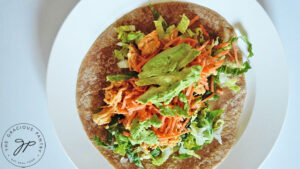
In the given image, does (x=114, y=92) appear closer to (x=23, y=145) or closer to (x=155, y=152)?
(x=155, y=152)

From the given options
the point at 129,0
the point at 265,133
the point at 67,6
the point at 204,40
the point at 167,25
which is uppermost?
the point at 67,6

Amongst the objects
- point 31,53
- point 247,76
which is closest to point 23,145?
point 31,53

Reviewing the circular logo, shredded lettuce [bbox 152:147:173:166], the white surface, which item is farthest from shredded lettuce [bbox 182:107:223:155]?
the circular logo

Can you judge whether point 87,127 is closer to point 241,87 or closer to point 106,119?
point 106,119

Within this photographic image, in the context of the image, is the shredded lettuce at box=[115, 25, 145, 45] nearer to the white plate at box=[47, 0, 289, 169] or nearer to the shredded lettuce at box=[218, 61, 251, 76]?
the white plate at box=[47, 0, 289, 169]

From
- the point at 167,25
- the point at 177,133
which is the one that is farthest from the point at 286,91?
the point at 167,25

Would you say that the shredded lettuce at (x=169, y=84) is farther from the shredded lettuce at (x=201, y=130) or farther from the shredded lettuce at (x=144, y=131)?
the shredded lettuce at (x=201, y=130)
